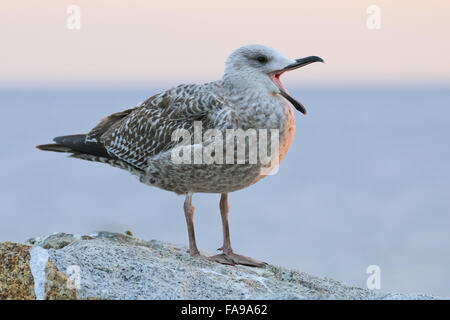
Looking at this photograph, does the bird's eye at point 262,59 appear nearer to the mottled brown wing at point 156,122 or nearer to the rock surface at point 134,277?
the mottled brown wing at point 156,122

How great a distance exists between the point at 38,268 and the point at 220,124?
2459 mm

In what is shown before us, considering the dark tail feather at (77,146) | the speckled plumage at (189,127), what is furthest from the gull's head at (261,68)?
the dark tail feather at (77,146)

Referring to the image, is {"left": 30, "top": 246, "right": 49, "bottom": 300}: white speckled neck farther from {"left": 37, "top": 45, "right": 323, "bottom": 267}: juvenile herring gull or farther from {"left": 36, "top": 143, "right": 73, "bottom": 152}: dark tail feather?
{"left": 36, "top": 143, "right": 73, "bottom": 152}: dark tail feather

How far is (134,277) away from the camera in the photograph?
614cm

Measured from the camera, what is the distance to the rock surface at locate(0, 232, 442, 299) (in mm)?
5688

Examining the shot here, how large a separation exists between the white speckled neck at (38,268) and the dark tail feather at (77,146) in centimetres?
241

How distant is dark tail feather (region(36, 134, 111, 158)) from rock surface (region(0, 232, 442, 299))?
133 centimetres

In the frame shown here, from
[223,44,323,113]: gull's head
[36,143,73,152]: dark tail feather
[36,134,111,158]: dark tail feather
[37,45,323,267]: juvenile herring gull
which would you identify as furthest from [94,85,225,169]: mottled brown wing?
[36,143,73,152]: dark tail feather

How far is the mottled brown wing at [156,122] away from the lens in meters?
7.41

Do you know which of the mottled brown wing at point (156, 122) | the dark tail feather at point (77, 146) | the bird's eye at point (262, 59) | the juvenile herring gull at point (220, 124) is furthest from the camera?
the dark tail feather at point (77, 146)

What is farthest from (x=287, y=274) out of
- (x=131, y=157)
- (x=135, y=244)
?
(x=131, y=157)

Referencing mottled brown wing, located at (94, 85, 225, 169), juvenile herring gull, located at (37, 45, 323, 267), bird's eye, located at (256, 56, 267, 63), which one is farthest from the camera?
mottled brown wing, located at (94, 85, 225, 169)

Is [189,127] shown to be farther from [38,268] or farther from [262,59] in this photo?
[38,268]
